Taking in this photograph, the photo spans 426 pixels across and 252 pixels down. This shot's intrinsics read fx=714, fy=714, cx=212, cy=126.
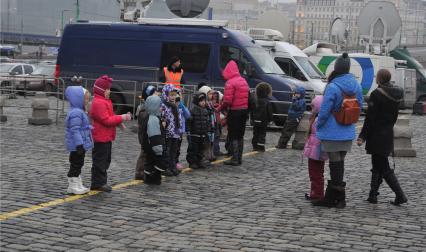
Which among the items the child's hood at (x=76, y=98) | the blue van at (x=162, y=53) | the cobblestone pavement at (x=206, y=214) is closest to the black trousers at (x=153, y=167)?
the cobblestone pavement at (x=206, y=214)

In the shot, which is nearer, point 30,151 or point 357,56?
point 30,151

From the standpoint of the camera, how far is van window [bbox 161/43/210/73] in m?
19.9

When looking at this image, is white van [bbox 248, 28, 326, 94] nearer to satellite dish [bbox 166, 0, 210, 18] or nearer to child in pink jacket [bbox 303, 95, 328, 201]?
satellite dish [bbox 166, 0, 210, 18]

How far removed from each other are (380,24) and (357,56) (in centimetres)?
583

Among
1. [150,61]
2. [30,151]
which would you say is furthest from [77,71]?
[30,151]

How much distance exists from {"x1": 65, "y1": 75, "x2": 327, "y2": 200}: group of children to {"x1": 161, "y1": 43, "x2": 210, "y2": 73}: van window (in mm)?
7118

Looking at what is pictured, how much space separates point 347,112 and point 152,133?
279cm

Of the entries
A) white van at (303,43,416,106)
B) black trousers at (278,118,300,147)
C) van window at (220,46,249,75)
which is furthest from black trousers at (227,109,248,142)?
white van at (303,43,416,106)

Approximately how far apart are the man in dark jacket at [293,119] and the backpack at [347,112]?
661 centimetres

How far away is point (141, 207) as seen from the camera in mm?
8836

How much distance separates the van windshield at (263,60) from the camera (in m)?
19.8

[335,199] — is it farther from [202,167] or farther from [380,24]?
[380,24]

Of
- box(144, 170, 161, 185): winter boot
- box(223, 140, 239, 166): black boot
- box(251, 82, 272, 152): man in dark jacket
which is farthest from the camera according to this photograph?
box(251, 82, 272, 152): man in dark jacket

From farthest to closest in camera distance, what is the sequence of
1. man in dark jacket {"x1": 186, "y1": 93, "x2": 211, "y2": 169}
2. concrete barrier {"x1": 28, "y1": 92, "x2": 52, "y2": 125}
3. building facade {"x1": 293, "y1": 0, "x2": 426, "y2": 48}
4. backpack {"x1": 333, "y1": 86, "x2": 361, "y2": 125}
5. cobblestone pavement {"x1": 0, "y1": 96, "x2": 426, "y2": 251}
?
building facade {"x1": 293, "y1": 0, "x2": 426, "y2": 48}
concrete barrier {"x1": 28, "y1": 92, "x2": 52, "y2": 125}
man in dark jacket {"x1": 186, "y1": 93, "x2": 211, "y2": 169}
backpack {"x1": 333, "y1": 86, "x2": 361, "y2": 125}
cobblestone pavement {"x1": 0, "y1": 96, "x2": 426, "y2": 251}
